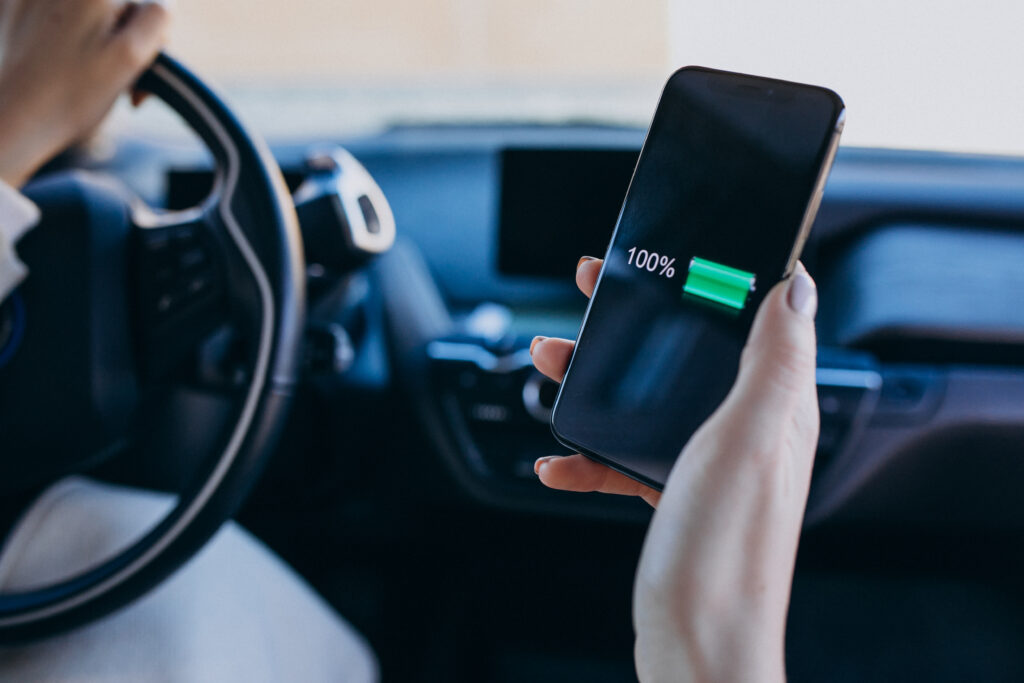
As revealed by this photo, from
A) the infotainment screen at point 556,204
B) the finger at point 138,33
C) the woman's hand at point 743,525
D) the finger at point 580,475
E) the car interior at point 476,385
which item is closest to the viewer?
the woman's hand at point 743,525

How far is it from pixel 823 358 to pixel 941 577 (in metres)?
0.36

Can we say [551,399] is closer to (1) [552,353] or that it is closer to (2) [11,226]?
(1) [552,353]

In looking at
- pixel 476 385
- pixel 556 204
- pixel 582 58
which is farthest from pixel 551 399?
pixel 582 58

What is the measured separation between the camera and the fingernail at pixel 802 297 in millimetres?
Answer: 461

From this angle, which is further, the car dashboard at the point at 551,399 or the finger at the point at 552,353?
the car dashboard at the point at 551,399

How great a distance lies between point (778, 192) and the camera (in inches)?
20.6

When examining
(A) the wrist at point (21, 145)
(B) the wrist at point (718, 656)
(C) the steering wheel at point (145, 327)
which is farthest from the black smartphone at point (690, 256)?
(A) the wrist at point (21, 145)

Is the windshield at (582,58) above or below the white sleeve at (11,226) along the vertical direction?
above

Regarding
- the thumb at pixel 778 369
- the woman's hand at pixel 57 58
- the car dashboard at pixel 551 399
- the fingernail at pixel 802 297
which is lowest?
the car dashboard at pixel 551 399

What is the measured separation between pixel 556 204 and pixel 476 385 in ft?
0.78

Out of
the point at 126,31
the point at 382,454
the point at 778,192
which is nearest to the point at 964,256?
the point at 778,192

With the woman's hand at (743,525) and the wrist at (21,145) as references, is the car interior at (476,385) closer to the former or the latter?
the wrist at (21,145)

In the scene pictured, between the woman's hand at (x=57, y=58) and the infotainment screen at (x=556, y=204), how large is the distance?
0.43 metres

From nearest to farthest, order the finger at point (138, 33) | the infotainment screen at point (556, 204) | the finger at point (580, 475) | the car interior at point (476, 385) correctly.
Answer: the finger at point (580, 475) → the finger at point (138, 33) → the car interior at point (476, 385) → the infotainment screen at point (556, 204)
